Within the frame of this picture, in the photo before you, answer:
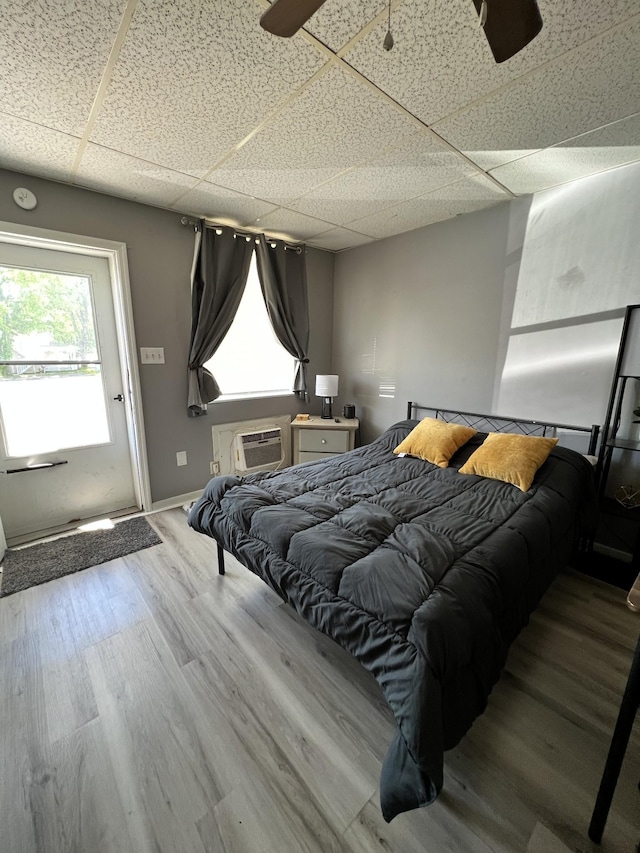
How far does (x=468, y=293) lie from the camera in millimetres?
2936

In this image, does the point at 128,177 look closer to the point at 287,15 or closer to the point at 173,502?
A: the point at 287,15

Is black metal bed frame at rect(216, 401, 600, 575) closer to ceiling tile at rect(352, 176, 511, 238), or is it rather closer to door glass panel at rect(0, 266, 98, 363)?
ceiling tile at rect(352, 176, 511, 238)

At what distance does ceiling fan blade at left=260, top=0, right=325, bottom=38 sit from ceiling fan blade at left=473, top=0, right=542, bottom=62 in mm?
395

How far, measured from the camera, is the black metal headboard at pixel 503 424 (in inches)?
95.2

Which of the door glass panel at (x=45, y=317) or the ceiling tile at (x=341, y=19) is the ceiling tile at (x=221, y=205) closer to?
the door glass panel at (x=45, y=317)

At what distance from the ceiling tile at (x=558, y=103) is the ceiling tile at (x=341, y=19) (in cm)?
68

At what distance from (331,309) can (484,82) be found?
2725 mm

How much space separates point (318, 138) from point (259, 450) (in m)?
2.60

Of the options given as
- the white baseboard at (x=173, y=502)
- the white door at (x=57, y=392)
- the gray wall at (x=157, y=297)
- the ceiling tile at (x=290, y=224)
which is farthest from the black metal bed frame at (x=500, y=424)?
the ceiling tile at (x=290, y=224)

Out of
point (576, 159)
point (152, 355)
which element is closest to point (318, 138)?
point (576, 159)

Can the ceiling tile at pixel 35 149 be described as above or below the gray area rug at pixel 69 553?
above

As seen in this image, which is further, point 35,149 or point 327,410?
point 327,410

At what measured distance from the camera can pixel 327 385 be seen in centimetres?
371

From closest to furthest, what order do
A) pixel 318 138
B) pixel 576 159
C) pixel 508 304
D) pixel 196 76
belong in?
pixel 196 76 < pixel 318 138 < pixel 576 159 < pixel 508 304
